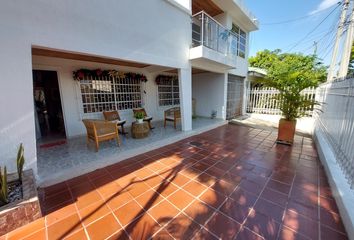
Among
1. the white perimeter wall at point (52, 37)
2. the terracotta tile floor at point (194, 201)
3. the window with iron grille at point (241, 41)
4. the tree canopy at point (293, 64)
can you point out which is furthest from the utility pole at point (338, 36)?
the white perimeter wall at point (52, 37)

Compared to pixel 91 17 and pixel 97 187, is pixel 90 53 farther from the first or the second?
pixel 97 187

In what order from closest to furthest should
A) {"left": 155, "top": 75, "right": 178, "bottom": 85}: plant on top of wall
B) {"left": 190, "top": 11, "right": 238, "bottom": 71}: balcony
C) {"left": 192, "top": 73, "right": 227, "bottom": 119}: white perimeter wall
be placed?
{"left": 190, "top": 11, "right": 238, "bottom": 71}: balcony
{"left": 155, "top": 75, "right": 178, "bottom": 85}: plant on top of wall
{"left": 192, "top": 73, "right": 227, "bottom": 119}: white perimeter wall

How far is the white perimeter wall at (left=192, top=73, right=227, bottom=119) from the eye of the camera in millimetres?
8383

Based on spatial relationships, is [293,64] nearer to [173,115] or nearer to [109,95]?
[173,115]

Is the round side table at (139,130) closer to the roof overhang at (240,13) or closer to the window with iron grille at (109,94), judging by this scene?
the window with iron grille at (109,94)

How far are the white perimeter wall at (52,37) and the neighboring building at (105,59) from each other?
0.01 m

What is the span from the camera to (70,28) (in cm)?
298

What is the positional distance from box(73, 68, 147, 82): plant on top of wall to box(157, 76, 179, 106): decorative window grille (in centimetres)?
124

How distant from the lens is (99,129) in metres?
4.14

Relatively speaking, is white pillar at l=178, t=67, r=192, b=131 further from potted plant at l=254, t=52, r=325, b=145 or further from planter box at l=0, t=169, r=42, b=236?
planter box at l=0, t=169, r=42, b=236

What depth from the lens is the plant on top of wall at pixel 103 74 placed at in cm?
513

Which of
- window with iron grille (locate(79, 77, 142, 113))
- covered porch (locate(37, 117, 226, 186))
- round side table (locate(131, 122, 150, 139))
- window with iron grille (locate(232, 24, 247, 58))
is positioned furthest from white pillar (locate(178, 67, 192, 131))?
window with iron grille (locate(232, 24, 247, 58))

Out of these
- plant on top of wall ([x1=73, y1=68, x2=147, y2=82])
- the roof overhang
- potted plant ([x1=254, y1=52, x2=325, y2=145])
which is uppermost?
the roof overhang

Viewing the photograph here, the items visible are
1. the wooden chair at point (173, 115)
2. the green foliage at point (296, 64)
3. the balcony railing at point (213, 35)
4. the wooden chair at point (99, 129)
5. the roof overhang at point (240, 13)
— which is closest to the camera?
the wooden chair at point (99, 129)
